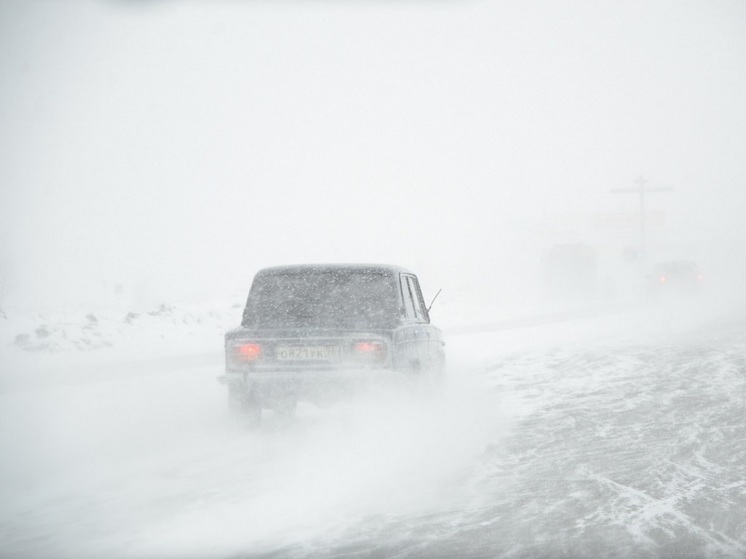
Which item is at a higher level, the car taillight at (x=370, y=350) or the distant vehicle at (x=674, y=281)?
the car taillight at (x=370, y=350)

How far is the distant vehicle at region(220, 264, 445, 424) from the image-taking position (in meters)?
7.08

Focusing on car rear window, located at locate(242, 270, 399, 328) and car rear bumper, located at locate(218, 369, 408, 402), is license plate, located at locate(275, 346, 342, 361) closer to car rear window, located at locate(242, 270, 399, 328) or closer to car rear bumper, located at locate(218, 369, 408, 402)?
car rear bumper, located at locate(218, 369, 408, 402)

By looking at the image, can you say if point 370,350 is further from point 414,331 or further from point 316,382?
point 414,331

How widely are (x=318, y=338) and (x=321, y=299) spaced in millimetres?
577

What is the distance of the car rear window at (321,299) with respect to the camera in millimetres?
7496

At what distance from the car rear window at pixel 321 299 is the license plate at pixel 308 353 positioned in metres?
0.30

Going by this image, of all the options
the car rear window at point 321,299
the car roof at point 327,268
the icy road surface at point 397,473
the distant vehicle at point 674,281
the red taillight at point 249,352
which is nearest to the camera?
the icy road surface at point 397,473

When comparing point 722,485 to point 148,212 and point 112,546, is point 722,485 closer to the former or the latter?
point 112,546

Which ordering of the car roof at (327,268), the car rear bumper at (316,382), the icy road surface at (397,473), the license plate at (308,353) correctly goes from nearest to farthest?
the icy road surface at (397,473) < the car rear bumper at (316,382) < the license plate at (308,353) < the car roof at (327,268)

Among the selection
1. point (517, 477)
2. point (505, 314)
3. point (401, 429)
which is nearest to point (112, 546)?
Result: point (517, 477)

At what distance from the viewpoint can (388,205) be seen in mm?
144000

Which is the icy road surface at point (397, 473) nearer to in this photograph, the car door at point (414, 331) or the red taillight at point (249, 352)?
the car door at point (414, 331)

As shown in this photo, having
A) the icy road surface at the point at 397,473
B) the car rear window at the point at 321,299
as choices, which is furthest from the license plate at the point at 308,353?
the icy road surface at the point at 397,473

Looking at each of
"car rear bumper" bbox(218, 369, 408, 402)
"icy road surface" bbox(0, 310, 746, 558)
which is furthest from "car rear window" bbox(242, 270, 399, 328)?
"icy road surface" bbox(0, 310, 746, 558)
